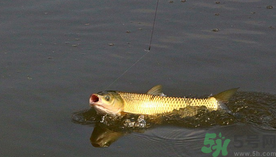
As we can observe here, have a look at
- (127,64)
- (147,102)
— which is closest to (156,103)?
(147,102)

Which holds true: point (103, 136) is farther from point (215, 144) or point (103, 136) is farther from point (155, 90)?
point (215, 144)

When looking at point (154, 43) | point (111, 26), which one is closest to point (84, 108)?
point (154, 43)

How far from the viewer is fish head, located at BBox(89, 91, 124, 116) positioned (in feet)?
17.0

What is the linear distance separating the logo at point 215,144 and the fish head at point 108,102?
1012 mm

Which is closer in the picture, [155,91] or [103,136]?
[103,136]

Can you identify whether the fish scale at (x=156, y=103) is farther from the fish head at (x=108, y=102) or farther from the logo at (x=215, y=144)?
the logo at (x=215, y=144)

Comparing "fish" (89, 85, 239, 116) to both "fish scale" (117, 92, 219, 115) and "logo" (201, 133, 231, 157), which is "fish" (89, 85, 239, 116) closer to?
"fish scale" (117, 92, 219, 115)

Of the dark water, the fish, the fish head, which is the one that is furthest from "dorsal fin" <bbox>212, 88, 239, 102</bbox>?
the fish head

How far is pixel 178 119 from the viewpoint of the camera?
17.1ft

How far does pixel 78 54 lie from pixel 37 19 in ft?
5.15

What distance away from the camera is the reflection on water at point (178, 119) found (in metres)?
5.08

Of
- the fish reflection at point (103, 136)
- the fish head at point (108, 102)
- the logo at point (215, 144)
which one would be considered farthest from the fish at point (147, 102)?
the logo at point (215, 144)

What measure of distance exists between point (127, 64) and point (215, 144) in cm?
226

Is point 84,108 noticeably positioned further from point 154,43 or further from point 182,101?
point 154,43
